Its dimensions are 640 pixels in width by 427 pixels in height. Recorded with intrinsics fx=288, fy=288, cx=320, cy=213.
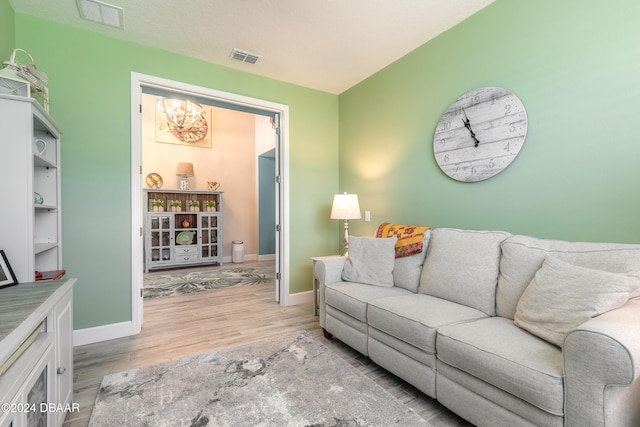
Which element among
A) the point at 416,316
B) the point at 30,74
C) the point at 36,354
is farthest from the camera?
the point at 30,74

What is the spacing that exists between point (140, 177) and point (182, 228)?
3258mm

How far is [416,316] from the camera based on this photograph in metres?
1.71

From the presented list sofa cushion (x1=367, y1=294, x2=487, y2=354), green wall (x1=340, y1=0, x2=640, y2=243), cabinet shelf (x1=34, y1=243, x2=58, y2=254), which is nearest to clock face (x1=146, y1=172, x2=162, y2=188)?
cabinet shelf (x1=34, y1=243, x2=58, y2=254)

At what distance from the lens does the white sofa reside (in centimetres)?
105

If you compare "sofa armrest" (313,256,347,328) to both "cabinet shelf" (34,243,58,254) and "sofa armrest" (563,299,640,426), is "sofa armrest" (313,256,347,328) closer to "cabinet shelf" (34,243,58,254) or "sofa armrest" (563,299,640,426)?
"sofa armrest" (563,299,640,426)

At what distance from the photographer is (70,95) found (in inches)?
97.7

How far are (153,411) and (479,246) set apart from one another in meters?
2.24

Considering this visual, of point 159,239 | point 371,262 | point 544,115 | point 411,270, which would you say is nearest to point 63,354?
point 371,262

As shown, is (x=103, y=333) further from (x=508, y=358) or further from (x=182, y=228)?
(x=182, y=228)

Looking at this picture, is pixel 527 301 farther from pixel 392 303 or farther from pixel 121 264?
pixel 121 264

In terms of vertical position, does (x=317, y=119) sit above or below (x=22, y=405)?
above

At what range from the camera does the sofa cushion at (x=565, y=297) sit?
1.25 metres

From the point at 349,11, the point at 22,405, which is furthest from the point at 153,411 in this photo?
the point at 349,11

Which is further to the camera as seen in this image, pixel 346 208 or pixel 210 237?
pixel 210 237
